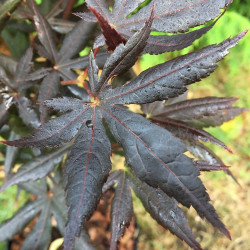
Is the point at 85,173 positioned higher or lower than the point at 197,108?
lower

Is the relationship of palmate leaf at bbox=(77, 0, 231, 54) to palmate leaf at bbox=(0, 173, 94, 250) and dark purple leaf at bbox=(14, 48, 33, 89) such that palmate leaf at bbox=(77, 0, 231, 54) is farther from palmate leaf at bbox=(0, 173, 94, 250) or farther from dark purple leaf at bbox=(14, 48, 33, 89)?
palmate leaf at bbox=(0, 173, 94, 250)

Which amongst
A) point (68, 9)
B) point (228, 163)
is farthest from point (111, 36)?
point (228, 163)

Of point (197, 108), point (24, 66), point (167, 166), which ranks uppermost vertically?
point (24, 66)

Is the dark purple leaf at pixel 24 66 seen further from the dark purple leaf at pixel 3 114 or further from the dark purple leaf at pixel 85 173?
the dark purple leaf at pixel 85 173

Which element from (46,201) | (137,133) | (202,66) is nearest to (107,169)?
(137,133)

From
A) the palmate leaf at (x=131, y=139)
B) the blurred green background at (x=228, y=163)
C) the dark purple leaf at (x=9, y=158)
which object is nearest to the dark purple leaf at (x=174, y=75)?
the palmate leaf at (x=131, y=139)

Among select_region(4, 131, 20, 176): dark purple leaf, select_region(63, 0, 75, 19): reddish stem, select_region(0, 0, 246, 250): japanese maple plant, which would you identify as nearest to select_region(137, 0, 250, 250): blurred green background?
select_region(63, 0, 75, 19): reddish stem

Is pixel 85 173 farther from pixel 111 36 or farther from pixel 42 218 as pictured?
pixel 42 218
